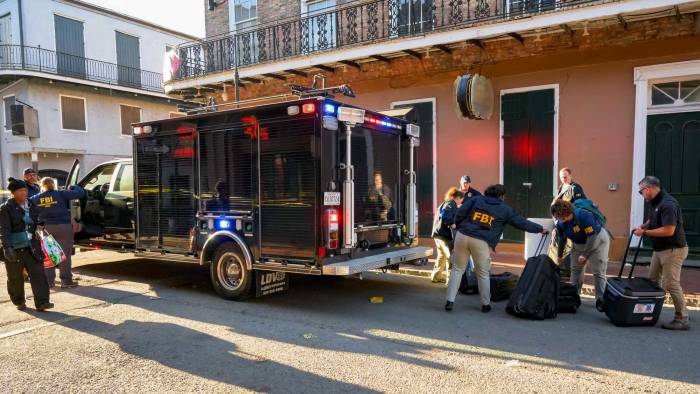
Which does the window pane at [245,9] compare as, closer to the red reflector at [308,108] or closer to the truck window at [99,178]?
the truck window at [99,178]

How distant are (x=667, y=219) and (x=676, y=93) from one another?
4.72 meters

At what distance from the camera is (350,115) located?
5672 mm

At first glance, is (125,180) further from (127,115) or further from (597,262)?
(127,115)

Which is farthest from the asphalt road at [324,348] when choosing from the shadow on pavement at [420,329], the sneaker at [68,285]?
the sneaker at [68,285]

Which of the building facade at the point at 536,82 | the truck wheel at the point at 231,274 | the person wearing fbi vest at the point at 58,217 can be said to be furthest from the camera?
the building facade at the point at 536,82

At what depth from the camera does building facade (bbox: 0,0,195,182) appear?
19453 mm

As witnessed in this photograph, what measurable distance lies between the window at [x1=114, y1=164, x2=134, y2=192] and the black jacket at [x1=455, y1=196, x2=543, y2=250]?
567 centimetres

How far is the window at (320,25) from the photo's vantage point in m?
11.5

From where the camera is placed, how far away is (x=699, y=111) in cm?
811

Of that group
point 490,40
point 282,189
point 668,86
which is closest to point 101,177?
point 282,189

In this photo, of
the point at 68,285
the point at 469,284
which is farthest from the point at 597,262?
the point at 68,285

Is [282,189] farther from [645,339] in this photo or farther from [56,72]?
[56,72]

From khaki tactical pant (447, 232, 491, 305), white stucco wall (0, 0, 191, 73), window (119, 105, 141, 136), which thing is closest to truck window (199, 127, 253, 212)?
khaki tactical pant (447, 232, 491, 305)

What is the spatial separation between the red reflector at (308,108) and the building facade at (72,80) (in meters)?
16.9
